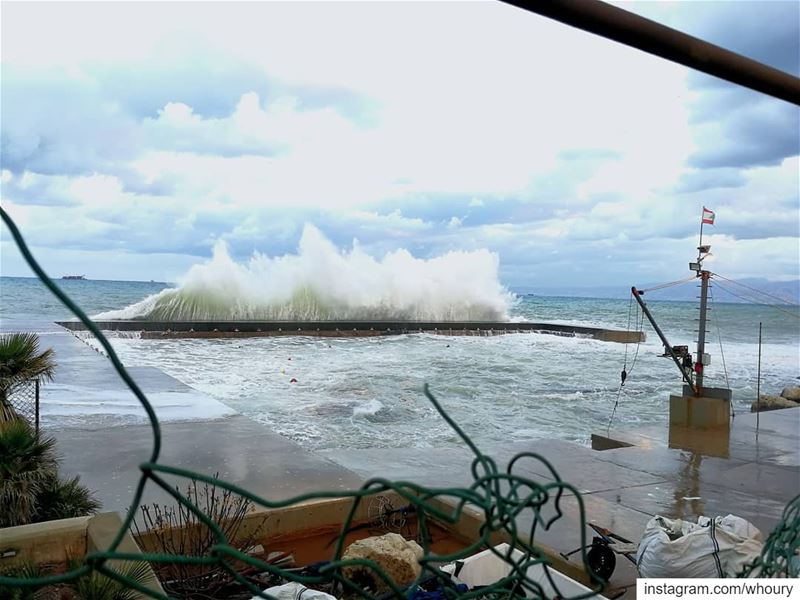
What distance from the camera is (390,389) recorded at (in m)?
15.2

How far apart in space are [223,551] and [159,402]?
9.40 metres

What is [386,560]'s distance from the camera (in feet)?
13.3

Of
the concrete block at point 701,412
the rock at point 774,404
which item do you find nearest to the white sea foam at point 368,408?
the concrete block at point 701,412

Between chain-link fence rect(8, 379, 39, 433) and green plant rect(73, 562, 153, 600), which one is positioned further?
chain-link fence rect(8, 379, 39, 433)

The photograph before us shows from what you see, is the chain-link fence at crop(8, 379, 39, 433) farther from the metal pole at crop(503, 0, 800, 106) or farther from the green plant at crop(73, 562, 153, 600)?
the metal pole at crop(503, 0, 800, 106)

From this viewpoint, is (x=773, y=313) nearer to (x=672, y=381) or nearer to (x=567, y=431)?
(x=672, y=381)

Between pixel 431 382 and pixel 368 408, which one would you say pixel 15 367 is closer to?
pixel 368 408

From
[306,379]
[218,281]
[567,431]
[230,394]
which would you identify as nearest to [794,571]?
[567,431]

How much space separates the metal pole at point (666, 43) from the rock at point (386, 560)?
3.38m

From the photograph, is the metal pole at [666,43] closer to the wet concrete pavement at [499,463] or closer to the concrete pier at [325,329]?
the wet concrete pavement at [499,463]

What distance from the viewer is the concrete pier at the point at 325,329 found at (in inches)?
1095

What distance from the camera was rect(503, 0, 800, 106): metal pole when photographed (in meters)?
0.97

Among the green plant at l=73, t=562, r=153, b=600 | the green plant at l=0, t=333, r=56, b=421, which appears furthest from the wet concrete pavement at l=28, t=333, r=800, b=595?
the green plant at l=73, t=562, r=153, b=600

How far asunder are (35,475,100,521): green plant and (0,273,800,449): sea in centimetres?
508
